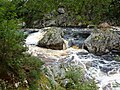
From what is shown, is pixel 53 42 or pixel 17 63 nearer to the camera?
pixel 17 63

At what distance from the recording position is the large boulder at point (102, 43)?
20.4m

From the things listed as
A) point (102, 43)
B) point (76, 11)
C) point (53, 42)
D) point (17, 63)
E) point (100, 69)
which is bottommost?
point (100, 69)

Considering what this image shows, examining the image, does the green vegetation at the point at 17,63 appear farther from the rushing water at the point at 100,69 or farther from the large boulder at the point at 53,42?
the large boulder at the point at 53,42

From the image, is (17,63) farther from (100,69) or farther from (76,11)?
(76,11)

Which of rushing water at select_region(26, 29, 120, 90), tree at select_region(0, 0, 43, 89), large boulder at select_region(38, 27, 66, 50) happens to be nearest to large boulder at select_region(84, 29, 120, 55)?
rushing water at select_region(26, 29, 120, 90)

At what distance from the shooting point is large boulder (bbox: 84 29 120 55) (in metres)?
20.4

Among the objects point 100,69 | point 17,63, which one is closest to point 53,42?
point 100,69

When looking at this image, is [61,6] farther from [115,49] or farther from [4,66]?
[4,66]

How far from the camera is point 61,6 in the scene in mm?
42500

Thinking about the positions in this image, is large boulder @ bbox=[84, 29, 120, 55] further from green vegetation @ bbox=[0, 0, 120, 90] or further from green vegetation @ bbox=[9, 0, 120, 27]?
green vegetation @ bbox=[9, 0, 120, 27]

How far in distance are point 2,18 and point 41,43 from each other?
42.5 ft

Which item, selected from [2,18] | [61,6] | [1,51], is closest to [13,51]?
[1,51]

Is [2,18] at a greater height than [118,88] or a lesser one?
greater

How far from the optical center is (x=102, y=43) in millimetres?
20766
